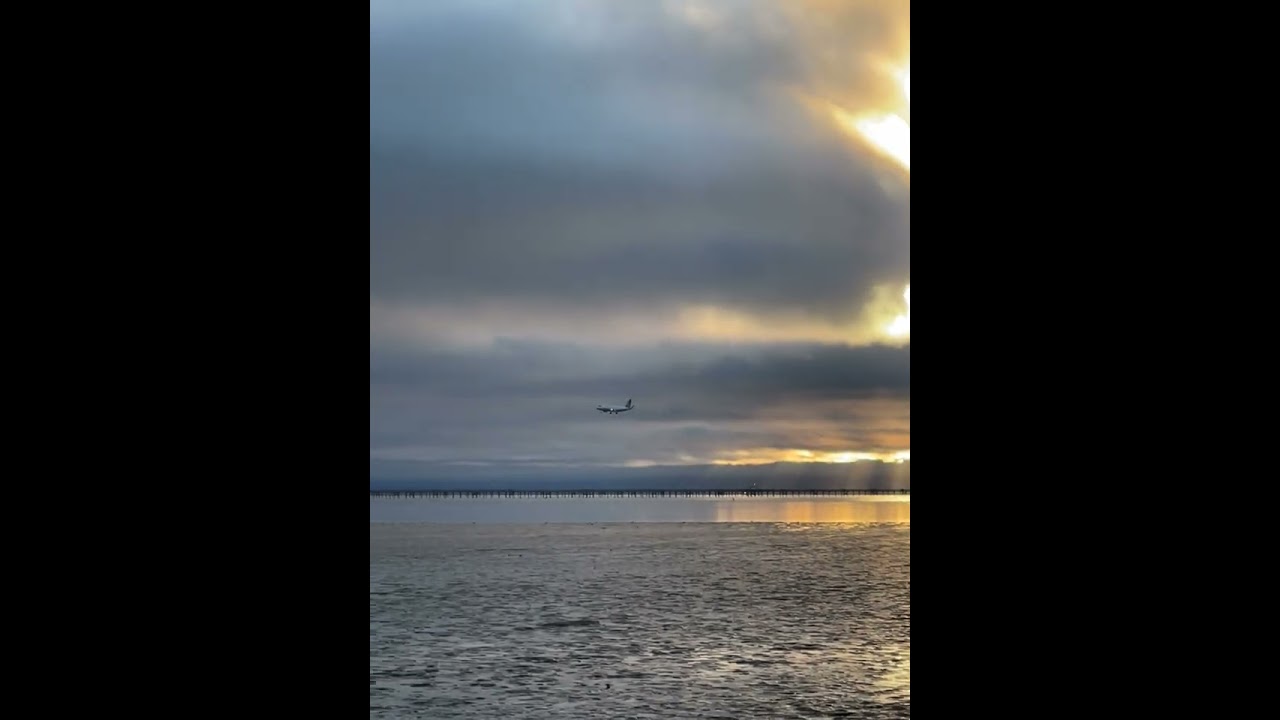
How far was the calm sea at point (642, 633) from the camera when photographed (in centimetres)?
1133

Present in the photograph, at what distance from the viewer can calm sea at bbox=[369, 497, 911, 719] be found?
1133cm

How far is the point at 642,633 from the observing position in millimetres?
16203
